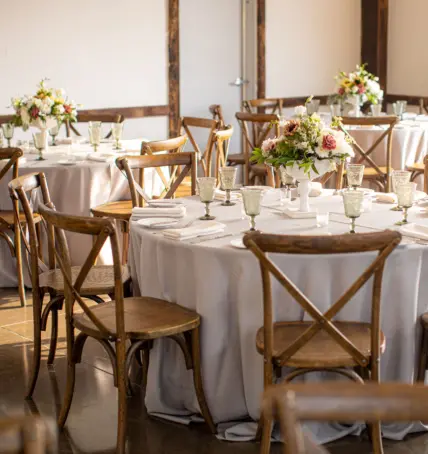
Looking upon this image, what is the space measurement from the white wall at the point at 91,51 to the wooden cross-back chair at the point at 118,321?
186 inches

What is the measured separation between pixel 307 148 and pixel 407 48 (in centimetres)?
673

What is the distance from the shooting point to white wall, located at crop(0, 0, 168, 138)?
8.04m

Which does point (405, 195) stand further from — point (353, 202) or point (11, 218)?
point (11, 218)

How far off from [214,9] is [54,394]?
6462mm

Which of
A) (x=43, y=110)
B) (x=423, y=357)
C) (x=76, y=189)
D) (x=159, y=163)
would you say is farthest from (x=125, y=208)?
(x=423, y=357)

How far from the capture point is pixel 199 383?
363cm

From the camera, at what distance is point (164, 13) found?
9070 mm

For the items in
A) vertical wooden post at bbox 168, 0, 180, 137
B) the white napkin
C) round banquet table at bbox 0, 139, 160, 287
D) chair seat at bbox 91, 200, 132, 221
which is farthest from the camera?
vertical wooden post at bbox 168, 0, 180, 137

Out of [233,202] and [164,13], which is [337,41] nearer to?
[164,13]

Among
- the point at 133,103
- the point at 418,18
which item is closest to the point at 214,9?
the point at 133,103

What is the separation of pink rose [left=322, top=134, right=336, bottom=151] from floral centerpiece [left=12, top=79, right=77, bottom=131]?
305 centimetres

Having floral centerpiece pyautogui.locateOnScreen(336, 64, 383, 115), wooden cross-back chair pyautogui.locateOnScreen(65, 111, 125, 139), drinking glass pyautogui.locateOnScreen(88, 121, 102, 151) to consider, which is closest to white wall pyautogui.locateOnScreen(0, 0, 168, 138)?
wooden cross-back chair pyautogui.locateOnScreen(65, 111, 125, 139)

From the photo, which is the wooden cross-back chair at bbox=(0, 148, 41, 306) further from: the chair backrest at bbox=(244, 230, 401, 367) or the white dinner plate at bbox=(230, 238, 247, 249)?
the chair backrest at bbox=(244, 230, 401, 367)

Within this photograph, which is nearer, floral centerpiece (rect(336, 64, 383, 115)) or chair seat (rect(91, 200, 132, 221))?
chair seat (rect(91, 200, 132, 221))
